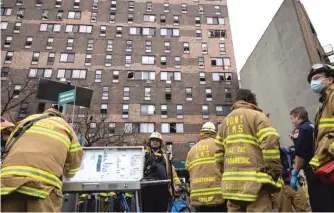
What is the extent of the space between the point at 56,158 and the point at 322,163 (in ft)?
9.19

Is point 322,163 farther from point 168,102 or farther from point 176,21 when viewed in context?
point 176,21

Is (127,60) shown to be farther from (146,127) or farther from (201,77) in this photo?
(201,77)

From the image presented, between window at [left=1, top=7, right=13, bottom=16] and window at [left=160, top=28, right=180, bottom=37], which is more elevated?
window at [left=1, top=7, right=13, bottom=16]

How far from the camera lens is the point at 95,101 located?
31.6 metres

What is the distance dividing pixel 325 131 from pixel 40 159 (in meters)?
3.01

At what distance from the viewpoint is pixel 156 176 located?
5.32 m

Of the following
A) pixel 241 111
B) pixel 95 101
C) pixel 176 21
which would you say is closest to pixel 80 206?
pixel 241 111

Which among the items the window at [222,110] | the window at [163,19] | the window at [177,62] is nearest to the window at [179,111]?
the window at [222,110]

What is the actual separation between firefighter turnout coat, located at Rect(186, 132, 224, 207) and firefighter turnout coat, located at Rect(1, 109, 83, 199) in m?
2.03

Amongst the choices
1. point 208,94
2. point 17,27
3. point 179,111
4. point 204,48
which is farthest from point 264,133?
point 17,27

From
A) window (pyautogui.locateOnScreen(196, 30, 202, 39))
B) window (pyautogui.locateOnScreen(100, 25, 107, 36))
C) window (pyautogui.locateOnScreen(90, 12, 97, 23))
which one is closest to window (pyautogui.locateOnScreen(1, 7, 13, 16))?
window (pyautogui.locateOnScreen(90, 12, 97, 23))

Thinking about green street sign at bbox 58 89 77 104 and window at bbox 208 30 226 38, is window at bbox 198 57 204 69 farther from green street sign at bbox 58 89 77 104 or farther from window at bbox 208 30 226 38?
green street sign at bbox 58 89 77 104

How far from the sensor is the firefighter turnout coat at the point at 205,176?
13.9ft

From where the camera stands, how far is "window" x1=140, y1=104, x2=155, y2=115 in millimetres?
31984
